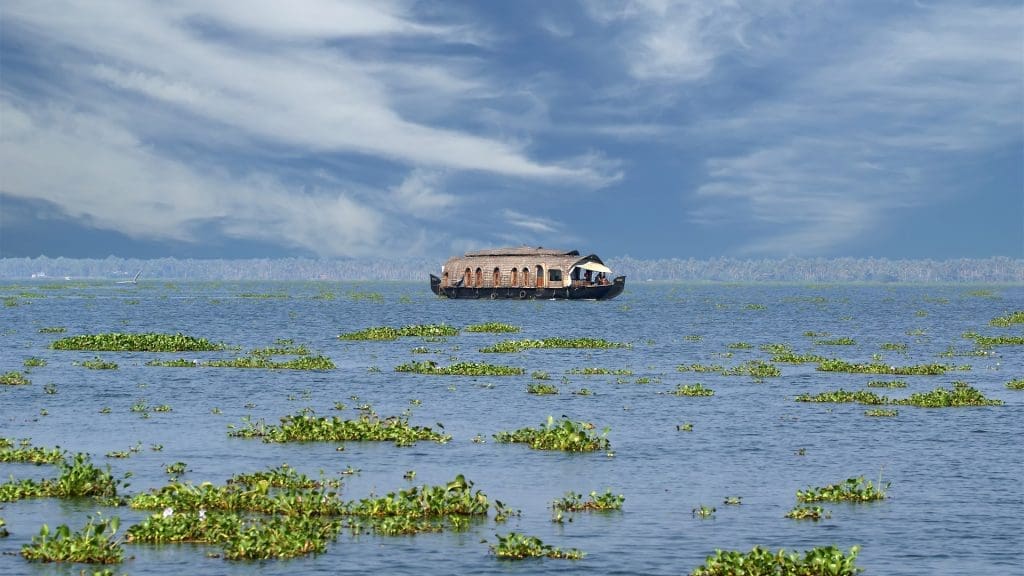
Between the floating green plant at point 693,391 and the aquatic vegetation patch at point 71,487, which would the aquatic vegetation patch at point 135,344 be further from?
the aquatic vegetation patch at point 71,487

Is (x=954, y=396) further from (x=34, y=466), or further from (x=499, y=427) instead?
(x=34, y=466)

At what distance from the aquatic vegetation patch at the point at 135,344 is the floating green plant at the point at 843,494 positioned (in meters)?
41.1

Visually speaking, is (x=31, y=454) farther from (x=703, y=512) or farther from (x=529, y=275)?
(x=529, y=275)

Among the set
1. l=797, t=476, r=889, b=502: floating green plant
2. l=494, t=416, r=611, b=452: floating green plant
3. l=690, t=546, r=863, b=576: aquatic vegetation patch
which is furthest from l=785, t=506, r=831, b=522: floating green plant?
l=494, t=416, r=611, b=452: floating green plant

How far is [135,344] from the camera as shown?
5738 centimetres

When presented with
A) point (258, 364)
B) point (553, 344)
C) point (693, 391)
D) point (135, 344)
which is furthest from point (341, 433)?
point (553, 344)

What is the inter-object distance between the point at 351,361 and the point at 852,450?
29995 mm

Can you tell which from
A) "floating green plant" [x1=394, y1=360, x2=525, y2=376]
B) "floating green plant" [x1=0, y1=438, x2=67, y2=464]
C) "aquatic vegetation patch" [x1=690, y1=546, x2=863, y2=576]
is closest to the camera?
"aquatic vegetation patch" [x1=690, y1=546, x2=863, y2=576]

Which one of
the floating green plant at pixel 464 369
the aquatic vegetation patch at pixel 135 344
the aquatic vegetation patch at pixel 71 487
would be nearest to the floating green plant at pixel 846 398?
the floating green plant at pixel 464 369

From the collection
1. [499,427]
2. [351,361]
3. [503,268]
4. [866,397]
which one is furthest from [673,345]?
[503,268]

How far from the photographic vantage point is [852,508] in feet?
71.1

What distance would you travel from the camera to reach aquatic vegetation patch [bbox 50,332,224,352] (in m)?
57.0

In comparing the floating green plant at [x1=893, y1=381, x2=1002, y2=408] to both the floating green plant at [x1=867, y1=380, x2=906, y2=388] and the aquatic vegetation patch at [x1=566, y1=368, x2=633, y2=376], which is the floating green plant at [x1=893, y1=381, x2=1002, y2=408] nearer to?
the floating green plant at [x1=867, y1=380, x2=906, y2=388]

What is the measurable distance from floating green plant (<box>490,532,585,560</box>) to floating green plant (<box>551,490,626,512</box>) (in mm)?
3141
